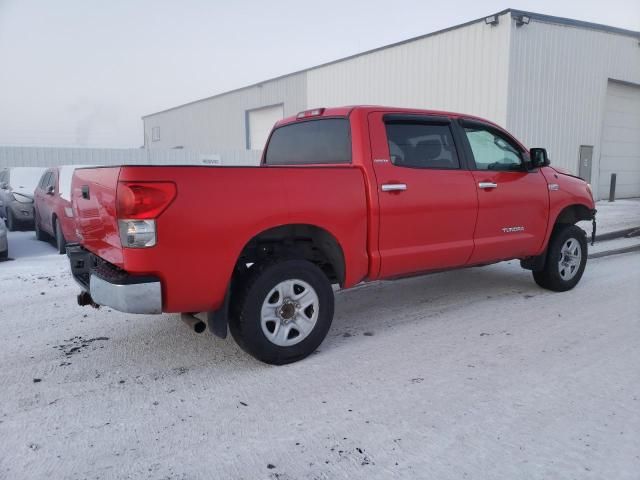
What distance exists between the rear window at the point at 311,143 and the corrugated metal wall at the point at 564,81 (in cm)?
1158

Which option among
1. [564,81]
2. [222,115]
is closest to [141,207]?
[564,81]

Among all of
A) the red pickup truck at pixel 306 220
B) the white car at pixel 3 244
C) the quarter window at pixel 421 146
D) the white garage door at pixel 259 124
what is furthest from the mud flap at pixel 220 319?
the white garage door at pixel 259 124

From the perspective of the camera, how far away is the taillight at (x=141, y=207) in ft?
9.80

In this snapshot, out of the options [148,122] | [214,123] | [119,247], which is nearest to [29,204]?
[119,247]

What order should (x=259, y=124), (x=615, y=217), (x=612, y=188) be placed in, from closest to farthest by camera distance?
(x=615, y=217) → (x=612, y=188) → (x=259, y=124)

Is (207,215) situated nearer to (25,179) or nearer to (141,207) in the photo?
(141,207)

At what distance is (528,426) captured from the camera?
278 centimetres

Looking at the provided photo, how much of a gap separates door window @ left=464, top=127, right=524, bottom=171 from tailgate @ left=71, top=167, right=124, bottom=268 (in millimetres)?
3291

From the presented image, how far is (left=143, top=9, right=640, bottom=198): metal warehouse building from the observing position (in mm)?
14750

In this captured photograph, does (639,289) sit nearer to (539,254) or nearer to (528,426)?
(539,254)

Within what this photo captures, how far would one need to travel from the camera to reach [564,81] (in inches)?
632

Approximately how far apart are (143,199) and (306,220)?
1.15m

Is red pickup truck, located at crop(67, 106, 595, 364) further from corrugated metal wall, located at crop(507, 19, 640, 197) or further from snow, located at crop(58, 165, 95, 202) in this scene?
corrugated metal wall, located at crop(507, 19, 640, 197)

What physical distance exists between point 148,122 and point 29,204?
1386 inches
